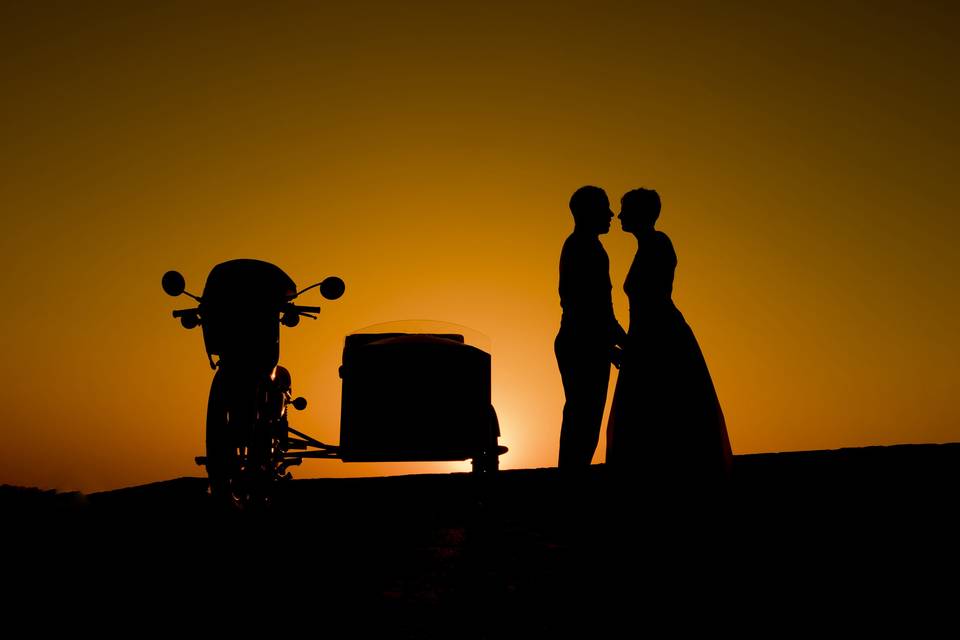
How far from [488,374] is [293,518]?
6.64 ft

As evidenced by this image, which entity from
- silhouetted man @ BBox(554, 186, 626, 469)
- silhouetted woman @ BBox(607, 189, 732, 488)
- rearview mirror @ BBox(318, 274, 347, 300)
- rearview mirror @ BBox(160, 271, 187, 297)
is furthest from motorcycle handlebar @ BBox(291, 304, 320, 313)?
silhouetted woman @ BBox(607, 189, 732, 488)

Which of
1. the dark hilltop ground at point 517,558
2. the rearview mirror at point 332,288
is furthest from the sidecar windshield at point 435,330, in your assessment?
the dark hilltop ground at point 517,558

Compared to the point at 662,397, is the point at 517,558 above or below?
below

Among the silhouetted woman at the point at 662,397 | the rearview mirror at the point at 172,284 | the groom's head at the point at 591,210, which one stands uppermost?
the groom's head at the point at 591,210

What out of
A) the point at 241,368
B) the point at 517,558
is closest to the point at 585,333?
the point at 517,558

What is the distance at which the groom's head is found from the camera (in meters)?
6.27

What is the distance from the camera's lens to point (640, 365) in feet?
17.8

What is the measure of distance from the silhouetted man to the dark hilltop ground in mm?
401

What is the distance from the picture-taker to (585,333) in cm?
611

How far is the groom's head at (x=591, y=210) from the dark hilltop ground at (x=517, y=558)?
1995 mm

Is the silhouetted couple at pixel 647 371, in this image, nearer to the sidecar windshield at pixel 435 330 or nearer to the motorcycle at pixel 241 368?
the sidecar windshield at pixel 435 330

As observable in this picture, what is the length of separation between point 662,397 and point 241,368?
3116 mm

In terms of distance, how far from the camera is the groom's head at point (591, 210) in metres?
6.27

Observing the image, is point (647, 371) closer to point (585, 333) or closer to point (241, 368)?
point (585, 333)
